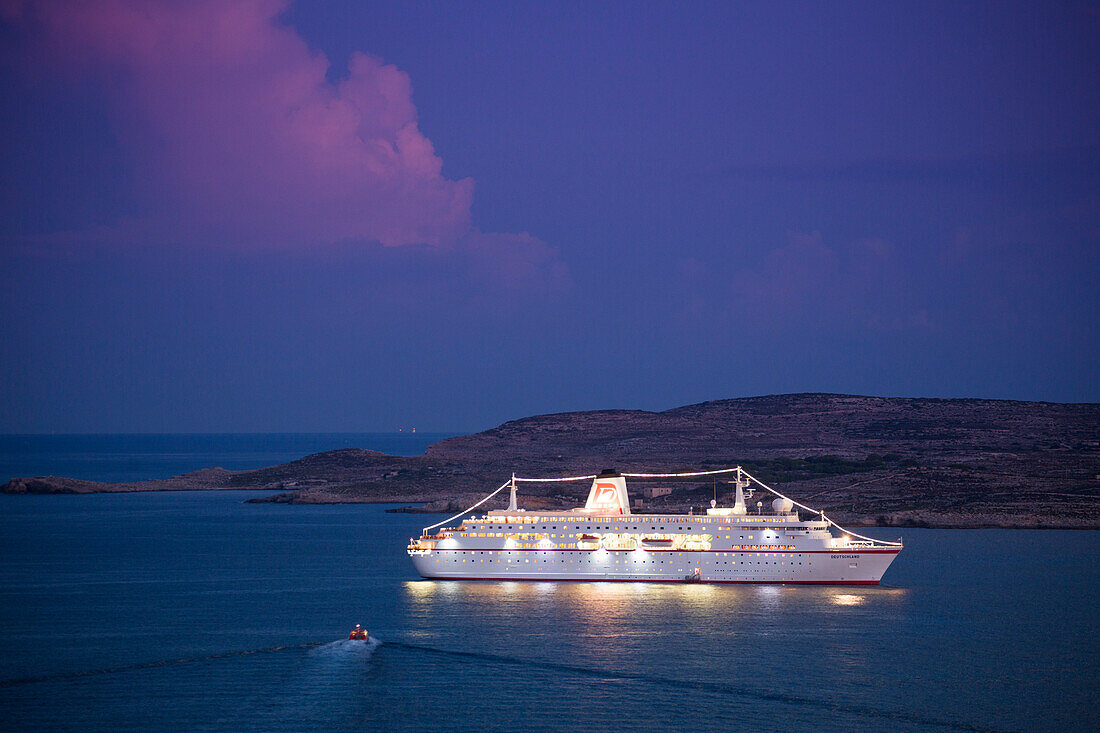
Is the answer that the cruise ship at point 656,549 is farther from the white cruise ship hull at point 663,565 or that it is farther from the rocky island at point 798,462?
the rocky island at point 798,462

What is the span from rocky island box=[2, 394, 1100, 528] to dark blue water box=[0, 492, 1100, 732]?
72.7 feet

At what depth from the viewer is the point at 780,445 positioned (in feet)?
333

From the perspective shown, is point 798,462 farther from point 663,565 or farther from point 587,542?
point 587,542

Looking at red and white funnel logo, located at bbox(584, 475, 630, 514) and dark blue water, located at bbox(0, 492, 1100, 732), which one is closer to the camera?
dark blue water, located at bbox(0, 492, 1100, 732)

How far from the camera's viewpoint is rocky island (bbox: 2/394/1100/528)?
7469 centimetres

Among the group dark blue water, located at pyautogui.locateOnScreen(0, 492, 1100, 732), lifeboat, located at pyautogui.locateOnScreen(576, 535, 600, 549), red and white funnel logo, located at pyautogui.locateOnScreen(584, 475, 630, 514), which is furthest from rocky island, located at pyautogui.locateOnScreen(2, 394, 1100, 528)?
lifeboat, located at pyautogui.locateOnScreen(576, 535, 600, 549)

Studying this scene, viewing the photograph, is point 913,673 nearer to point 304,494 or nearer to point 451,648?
point 451,648

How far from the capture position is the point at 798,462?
91625mm

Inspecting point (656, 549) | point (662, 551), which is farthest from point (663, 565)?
point (656, 549)

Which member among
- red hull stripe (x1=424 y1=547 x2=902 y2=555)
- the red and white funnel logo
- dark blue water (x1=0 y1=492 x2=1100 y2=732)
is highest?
the red and white funnel logo

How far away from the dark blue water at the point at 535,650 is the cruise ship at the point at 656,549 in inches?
47.1

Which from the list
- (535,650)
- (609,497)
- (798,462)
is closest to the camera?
(535,650)

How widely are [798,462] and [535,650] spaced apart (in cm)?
6297

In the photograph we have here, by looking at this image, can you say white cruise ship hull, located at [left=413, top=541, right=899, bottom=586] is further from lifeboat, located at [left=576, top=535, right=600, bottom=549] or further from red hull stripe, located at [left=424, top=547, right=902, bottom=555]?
lifeboat, located at [left=576, top=535, right=600, bottom=549]
